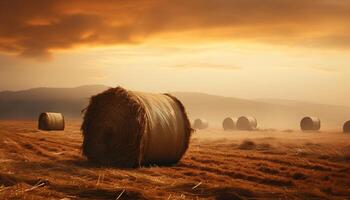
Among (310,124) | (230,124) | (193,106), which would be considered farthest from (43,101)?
(310,124)

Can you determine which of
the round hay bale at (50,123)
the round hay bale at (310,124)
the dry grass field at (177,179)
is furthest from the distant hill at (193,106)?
the dry grass field at (177,179)

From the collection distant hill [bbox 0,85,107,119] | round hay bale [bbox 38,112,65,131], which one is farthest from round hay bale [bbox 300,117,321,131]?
distant hill [bbox 0,85,107,119]

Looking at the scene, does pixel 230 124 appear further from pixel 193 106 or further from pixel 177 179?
pixel 193 106

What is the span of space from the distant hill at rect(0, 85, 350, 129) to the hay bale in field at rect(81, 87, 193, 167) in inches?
3241

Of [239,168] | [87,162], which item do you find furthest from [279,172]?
[87,162]

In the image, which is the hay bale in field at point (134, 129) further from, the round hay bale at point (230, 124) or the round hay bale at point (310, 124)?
the round hay bale at point (230, 124)

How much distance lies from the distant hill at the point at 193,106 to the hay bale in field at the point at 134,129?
82325 mm

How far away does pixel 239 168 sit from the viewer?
11102 mm

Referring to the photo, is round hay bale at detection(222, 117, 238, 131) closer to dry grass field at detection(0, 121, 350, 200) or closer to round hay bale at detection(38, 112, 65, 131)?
round hay bale at detection(38, 112, 65, 131)

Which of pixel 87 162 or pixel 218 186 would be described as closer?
pixel 218 186

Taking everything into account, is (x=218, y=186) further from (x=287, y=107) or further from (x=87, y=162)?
(x=287, y=107)

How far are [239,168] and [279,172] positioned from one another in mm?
923

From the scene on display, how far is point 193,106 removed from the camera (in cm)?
10156

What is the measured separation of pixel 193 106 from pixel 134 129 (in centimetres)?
9062
